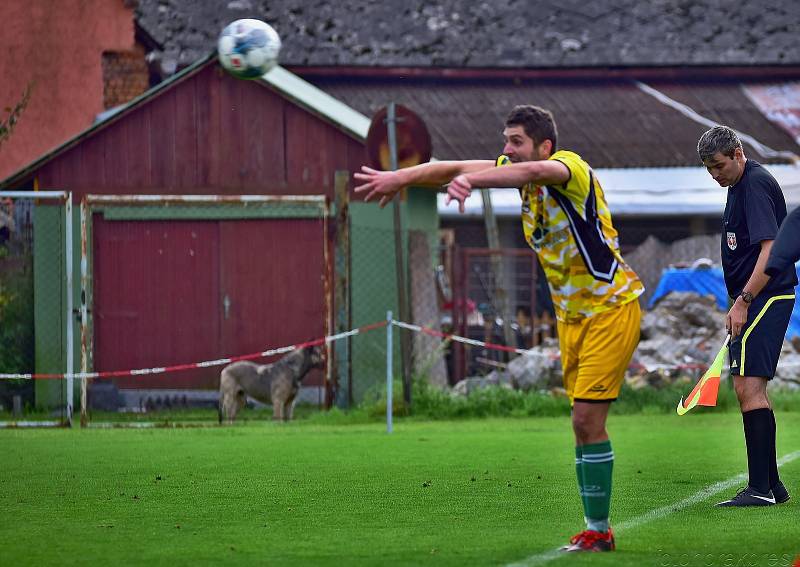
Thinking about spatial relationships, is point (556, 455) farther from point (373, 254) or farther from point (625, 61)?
point (625, 61)

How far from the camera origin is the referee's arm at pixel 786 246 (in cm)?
817

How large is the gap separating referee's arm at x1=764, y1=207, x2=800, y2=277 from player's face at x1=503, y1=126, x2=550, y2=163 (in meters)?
1.61

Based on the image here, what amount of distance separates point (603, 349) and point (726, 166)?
2173mm

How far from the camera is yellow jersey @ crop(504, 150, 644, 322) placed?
7.29 metres

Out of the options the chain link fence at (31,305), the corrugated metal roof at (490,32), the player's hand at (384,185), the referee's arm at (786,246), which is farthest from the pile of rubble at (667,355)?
the player's hand at (384,185)

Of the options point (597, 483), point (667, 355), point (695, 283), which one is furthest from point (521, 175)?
point (695, 283)

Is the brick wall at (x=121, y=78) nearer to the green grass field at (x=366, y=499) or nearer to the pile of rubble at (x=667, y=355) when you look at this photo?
the pile of rubble at (x=667, y=355)

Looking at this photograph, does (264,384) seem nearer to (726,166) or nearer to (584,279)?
(726,166)

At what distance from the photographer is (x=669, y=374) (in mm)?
19578

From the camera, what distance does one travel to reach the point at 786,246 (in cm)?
821

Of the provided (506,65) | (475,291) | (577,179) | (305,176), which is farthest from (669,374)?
(577,179)

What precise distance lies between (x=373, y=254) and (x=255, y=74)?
607 centimetres

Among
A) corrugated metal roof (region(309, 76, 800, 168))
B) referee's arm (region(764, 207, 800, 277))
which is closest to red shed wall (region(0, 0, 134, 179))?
corrugated metal roof (region(309, 76, 800, 168))

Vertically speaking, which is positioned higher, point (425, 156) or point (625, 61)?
point (625, 61)
